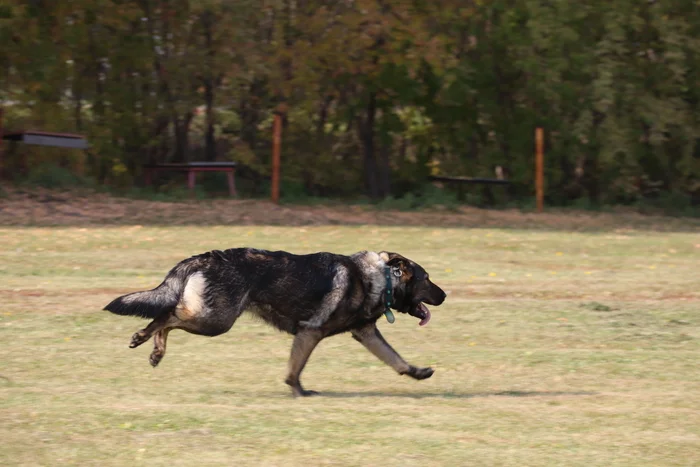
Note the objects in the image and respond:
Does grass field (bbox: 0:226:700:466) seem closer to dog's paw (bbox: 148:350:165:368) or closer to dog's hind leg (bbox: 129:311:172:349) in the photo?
dog's paw (bbox: 148:350:165:368)

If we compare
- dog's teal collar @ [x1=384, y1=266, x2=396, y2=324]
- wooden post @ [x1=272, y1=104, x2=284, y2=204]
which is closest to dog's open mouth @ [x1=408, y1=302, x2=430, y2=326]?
dog's teal collar @ [x1=384, y1=266, x2=396, y2=324]

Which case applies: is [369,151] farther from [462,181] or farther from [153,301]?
[153,301]

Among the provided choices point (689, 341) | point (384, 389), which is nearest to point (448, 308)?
point (689, 341)

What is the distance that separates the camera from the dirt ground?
2127cm

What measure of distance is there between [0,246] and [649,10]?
14.3 m

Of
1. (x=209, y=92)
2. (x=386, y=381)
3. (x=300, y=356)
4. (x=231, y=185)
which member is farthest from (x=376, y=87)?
(x=300, y=356)

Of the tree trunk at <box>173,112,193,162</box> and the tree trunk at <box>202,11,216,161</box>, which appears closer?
the tree trunk at <box>202,11,216,161</box>

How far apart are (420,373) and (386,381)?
35 centimetres

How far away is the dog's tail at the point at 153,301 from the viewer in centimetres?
809

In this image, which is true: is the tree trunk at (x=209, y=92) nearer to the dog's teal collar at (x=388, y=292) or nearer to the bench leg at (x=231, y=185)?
the bench leg at (x=231, y=185)

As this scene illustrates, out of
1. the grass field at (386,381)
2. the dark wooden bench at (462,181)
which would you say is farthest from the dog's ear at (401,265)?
the dark wooden bench at (462,181)

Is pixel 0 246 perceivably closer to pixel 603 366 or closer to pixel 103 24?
pixel 103 24

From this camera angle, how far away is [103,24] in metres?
23.6

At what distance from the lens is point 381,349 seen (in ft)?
28.3
